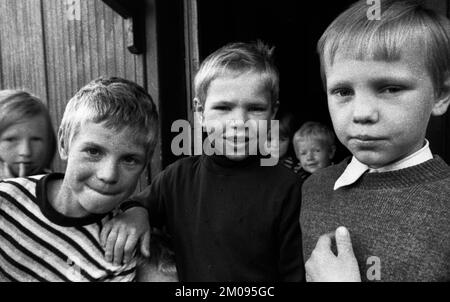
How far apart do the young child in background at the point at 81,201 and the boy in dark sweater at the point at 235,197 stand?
212 millimetres

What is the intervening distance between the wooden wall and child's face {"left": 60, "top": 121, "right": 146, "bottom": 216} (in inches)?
44.2

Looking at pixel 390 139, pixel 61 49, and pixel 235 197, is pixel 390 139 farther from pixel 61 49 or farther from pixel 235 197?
pixel 61 49

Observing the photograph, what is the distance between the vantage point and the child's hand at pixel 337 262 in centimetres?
105

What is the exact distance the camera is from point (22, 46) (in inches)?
115

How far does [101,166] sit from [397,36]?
895 mm

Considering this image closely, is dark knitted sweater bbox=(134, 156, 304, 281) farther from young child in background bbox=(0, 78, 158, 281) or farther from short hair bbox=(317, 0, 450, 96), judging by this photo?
short hair bbox=(317, 0, 450, 96)

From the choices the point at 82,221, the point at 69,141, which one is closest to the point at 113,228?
the point at 82,221

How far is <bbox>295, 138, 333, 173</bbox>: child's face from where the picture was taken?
373 centimetres

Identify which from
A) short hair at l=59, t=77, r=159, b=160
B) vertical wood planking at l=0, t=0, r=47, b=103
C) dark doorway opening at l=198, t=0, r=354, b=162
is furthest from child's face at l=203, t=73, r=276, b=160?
vertical wood planking at l=0, t=0, r=47, b=103

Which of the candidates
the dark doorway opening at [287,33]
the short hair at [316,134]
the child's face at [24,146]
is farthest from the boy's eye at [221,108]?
the short hair at [316,134]

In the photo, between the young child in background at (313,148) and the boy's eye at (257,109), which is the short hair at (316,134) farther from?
the boy's eye at (257,109)

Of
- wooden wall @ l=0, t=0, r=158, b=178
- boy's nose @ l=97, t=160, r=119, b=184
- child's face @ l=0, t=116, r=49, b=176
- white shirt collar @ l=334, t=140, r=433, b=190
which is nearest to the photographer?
white shirt collar @ l=334, t=140, r=433, b=190

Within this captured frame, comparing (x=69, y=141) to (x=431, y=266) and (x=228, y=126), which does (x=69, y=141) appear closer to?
(x=228, y=126)
